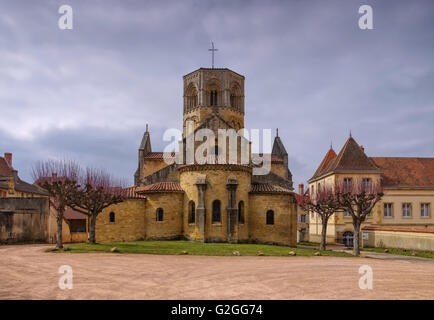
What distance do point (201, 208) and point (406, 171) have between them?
23219 millimetres

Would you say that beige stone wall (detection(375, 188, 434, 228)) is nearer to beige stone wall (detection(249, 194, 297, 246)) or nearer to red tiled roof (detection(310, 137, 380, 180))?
red tiled roof (detection(310, 137, 380, 180))

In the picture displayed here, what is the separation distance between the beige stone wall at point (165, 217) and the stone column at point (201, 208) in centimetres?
270

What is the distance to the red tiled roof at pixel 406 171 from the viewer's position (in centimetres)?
3803

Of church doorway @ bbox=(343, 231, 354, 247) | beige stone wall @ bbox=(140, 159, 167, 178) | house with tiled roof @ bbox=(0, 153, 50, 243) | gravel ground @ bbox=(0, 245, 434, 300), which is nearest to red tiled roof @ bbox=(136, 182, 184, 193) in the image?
beige stone wall @ bbox=(140, 159, 167, 178)

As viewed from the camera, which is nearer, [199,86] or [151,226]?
[151,226]

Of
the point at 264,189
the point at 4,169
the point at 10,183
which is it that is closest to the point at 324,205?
the point at 264,189

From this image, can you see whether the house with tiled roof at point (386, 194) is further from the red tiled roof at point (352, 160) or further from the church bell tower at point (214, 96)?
the church bell tower at point (214, 96)

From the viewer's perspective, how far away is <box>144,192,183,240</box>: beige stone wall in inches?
1244

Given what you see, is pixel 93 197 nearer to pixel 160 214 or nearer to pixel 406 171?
pixel 160 214

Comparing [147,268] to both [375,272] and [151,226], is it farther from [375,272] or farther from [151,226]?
[151,226]

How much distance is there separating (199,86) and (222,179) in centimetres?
1521

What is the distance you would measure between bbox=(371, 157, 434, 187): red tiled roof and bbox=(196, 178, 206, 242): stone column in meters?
19.6

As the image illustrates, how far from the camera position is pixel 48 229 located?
107 feet
